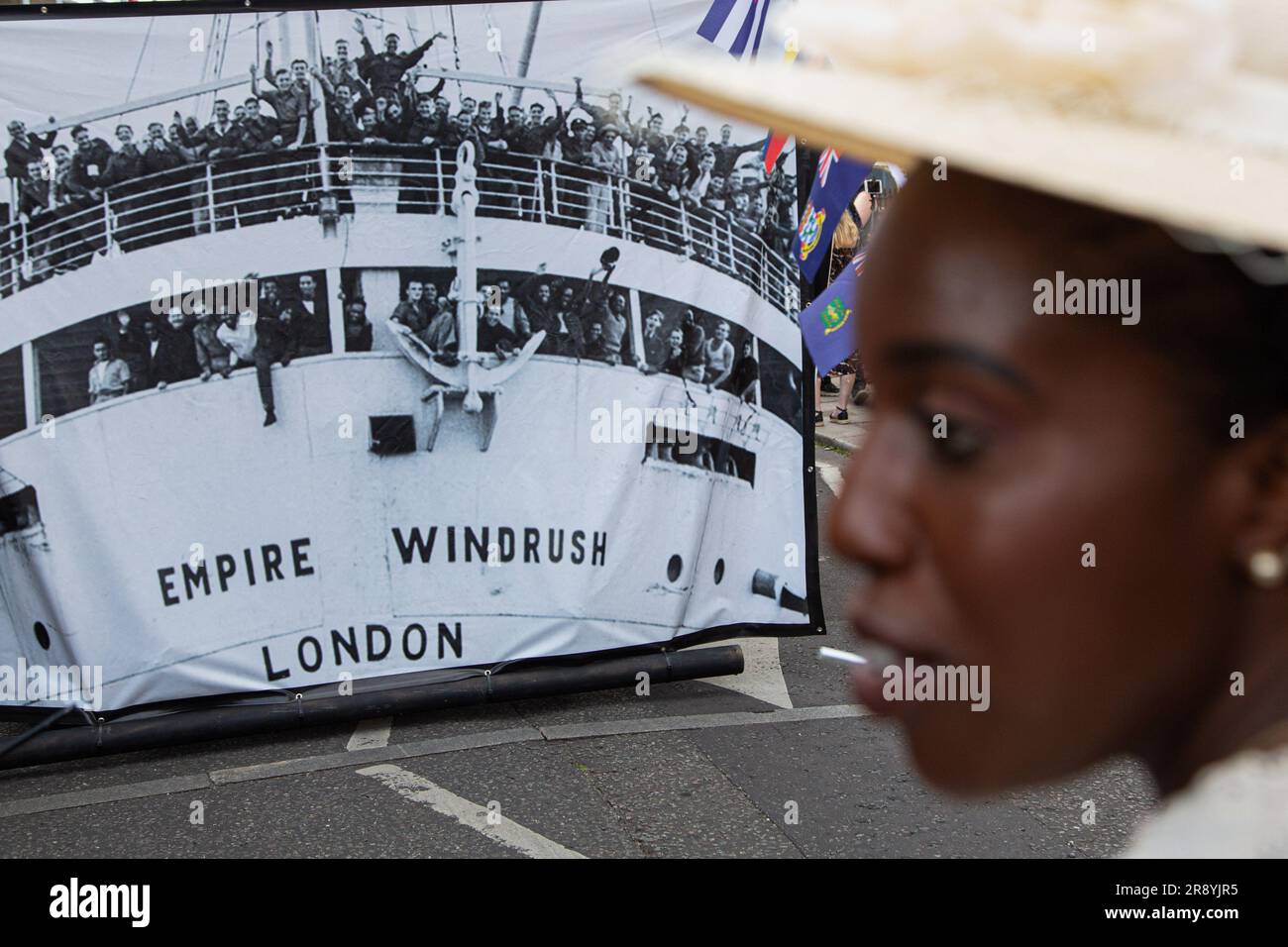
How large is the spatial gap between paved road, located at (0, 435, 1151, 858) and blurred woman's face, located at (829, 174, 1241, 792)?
301cm

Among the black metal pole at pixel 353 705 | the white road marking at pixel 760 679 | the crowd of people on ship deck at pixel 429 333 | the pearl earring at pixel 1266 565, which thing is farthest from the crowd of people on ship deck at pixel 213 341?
the pearl earring at pixel 1266 565

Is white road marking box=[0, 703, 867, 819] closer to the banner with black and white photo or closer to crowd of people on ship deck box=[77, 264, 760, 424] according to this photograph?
the banner with black and white photo

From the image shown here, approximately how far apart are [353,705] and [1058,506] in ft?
13.8

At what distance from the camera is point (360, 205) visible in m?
4.17

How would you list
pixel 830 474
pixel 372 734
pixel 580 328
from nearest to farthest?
1. pixel 580 328
2. pixel 372 734
3. pixel 830 474

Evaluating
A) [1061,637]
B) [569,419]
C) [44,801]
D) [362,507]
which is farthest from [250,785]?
[1061,637]

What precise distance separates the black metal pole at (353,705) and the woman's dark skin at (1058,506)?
404cm

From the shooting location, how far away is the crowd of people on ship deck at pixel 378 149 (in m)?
3.92

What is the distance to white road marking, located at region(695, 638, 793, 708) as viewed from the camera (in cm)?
517

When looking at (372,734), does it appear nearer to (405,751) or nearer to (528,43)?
(405,751)

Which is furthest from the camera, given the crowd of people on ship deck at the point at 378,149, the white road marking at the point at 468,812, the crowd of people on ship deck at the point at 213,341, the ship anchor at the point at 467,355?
the ship anchor at the point at 467,355

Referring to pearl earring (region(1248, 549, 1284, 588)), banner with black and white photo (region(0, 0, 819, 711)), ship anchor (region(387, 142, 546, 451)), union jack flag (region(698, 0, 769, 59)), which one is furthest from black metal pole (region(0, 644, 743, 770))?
pearl earring (region(1248, 549, 1284, 588))

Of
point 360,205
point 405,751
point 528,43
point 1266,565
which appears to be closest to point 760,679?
point 405,751

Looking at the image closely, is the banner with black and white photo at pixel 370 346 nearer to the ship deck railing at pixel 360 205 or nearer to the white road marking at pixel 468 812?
the ship deck railing at pixel 360 205
